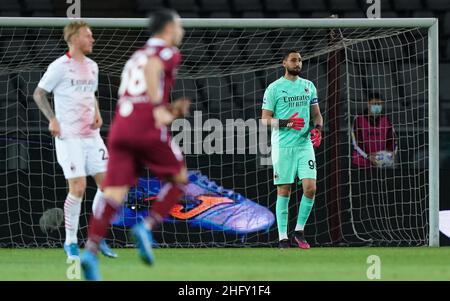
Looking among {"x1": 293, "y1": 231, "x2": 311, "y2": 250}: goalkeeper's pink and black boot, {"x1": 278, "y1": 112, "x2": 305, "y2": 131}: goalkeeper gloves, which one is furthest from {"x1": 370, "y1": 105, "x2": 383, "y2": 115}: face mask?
{"x1": 293, "y1": 231, "x2": 311, "y2": 250}: goalkeeper's pink and black boot

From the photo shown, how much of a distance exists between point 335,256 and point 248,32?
Answer: 466cm

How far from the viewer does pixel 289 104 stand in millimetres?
12203

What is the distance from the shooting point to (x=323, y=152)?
13695 millimetres

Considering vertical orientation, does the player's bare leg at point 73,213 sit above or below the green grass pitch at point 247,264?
above

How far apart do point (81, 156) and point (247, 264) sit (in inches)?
64.4

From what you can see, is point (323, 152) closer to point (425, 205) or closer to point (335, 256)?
point (425, 205)

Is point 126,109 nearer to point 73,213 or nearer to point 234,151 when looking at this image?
point 73,213

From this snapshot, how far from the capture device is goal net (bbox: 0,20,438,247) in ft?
43.7

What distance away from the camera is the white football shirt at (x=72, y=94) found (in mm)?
10156

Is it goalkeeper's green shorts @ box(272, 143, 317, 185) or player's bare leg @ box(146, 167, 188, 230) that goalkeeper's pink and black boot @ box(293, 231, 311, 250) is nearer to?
goalkeeper's green shorts @ box(272, 143, 317, 185)

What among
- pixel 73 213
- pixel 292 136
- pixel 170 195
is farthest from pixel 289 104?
pixel 170 195

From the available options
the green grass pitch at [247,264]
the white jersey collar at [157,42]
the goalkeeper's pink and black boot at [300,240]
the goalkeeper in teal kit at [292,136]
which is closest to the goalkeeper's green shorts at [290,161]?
the goalkeeper in teal kit at [292,136]

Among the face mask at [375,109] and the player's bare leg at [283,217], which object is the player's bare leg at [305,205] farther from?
the face mask at [375,109]
